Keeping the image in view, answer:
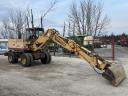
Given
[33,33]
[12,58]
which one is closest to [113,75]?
[33,33]

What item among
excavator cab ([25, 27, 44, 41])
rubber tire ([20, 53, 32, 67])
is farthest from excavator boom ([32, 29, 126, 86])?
rubber tire ([20, 53, 32, 67])

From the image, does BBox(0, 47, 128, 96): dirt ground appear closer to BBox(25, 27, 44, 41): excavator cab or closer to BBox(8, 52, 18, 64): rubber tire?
BBox(8, 52, 18, 64): rubber tire

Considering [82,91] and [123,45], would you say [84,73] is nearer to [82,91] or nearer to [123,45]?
[82,91]

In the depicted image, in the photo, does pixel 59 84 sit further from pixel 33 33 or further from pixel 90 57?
pixel 33 33

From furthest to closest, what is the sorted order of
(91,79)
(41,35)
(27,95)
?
(41,35) < (91,79) < (27,95)

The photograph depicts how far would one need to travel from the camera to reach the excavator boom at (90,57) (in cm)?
1611

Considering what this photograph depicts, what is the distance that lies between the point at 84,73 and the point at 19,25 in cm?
5815

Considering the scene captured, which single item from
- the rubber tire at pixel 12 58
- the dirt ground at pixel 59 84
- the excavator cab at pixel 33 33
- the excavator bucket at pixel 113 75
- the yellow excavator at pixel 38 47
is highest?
the excavator cab at pixel 33 33

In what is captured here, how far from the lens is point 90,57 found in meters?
18.3

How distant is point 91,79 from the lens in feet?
57.4

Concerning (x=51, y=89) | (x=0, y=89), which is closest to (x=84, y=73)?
(x=51, y=89)

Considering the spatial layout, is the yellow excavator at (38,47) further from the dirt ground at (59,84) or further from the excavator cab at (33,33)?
the dirt ground at (59,84)

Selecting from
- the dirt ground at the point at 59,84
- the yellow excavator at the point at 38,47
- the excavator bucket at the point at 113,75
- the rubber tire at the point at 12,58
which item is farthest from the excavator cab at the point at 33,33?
the excavator bucket at the point at 113,75

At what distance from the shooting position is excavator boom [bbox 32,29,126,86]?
16.1 metres
